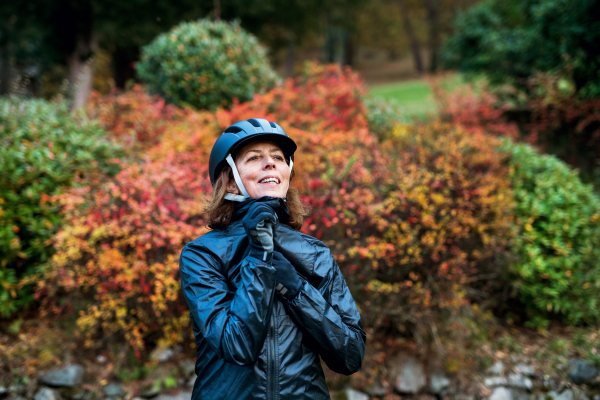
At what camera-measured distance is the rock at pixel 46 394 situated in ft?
12.2

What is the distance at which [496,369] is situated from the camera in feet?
13.3

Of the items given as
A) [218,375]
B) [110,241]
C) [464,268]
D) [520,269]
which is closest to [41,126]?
[110,241]

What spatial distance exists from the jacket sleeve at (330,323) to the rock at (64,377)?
3013 millimetres

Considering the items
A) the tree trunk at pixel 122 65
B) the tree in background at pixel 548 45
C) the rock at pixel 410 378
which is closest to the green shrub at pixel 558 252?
the rock at pixel 410 378

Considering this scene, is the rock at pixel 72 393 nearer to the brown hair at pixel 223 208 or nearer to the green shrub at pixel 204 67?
the brown hair at pixel 223 208

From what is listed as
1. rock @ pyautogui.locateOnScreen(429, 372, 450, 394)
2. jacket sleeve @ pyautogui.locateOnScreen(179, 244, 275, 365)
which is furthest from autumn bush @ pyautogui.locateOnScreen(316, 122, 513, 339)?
jacket sleeve @ pyautogui.locateOnScreen(179, 244, 275, 365)

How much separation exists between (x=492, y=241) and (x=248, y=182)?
3157 millimetres

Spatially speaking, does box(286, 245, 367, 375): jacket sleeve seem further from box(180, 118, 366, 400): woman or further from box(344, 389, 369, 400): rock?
box(344, 389, 369, 400): rock

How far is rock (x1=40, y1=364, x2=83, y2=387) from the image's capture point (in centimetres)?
376

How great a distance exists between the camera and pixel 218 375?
1856mm

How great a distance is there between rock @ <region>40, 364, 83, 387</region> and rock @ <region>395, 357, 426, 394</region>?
2971 mm

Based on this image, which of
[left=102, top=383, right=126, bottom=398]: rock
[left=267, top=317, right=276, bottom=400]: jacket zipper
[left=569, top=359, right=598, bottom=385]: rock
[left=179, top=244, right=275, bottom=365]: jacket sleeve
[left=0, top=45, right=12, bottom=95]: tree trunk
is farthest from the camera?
[left=0, top=45, right=12, bottom=95]: tree trunk

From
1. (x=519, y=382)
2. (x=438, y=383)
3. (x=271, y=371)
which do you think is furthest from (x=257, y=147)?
(x=519, y=382)

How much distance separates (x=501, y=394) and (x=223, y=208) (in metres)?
3.46
